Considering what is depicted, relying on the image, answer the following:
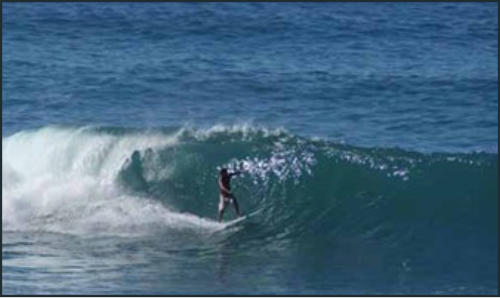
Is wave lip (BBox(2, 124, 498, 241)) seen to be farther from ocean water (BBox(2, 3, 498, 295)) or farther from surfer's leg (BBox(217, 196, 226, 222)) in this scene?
surfer's leg (BBox(217, 196, 226, 222))

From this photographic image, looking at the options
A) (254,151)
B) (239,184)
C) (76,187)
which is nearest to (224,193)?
(239,184)

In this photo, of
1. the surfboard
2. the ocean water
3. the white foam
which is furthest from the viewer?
the white foam

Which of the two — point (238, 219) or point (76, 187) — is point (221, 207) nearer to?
point (238, 219)

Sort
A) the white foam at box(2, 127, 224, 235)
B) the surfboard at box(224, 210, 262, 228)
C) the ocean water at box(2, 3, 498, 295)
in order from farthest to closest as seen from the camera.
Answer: the white foam at box(2, 127, 224, 235) → the surfboard at box(224, 210, 262, 228) → the ocean water at box(2, 3, 498, 295)

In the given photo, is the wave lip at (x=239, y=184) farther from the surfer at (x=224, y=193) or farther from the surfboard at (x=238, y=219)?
the surfer at (x=224, y=193)

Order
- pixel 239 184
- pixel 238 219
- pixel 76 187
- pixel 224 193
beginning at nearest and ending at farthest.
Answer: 1. pixel 224 193
2. pixel 238 219
3. pixel 239 184
4. pixel 76 187

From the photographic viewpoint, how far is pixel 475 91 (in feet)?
95.2

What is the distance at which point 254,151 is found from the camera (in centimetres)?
2264

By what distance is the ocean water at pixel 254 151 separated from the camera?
18625mm

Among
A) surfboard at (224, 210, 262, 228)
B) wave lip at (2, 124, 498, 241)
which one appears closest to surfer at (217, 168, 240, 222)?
surfboard at (224, 210, 262, 228)

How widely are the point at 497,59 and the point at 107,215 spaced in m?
13.4

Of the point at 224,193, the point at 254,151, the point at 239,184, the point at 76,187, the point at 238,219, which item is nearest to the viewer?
the point at 224,193

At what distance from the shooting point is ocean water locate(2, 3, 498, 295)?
18625mm

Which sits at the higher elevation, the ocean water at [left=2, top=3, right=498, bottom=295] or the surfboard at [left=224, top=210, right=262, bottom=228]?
the ocean water at [left=2, top=3, right=498, bottom=295]
